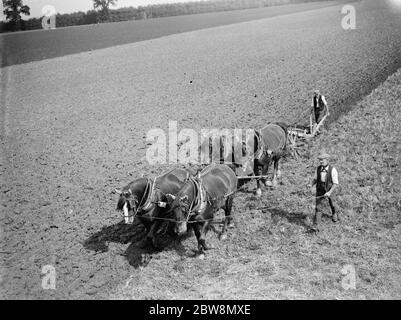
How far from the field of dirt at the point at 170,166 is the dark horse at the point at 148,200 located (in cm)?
88

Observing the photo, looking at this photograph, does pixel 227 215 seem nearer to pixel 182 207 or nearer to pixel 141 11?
pixel 182 207

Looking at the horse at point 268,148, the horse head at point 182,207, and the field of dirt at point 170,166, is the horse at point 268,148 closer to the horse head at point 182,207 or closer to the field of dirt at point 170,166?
the field of dirt at point 170,166

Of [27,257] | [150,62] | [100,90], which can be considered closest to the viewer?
[27,257]

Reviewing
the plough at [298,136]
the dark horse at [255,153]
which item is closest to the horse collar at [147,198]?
the dark horse at [255,153]

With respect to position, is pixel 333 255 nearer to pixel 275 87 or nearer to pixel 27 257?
pixel 27 257

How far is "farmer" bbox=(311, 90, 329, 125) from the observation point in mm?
13375

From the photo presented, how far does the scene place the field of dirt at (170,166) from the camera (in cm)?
796

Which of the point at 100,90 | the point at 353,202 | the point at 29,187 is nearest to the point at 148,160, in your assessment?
the point at 29,187

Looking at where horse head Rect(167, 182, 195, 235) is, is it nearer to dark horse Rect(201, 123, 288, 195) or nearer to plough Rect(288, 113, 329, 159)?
dark horse Rect(201, 123, 288, 195)

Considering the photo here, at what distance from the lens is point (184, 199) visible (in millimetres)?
7742

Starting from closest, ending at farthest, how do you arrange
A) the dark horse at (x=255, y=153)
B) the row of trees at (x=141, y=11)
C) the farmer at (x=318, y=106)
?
the dark horse at (x=255, y=153)
the farmer at (x=318, y=106)
the row of trees at (x=141, y=11)

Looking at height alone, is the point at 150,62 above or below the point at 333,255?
above

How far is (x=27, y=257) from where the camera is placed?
9.09 m
